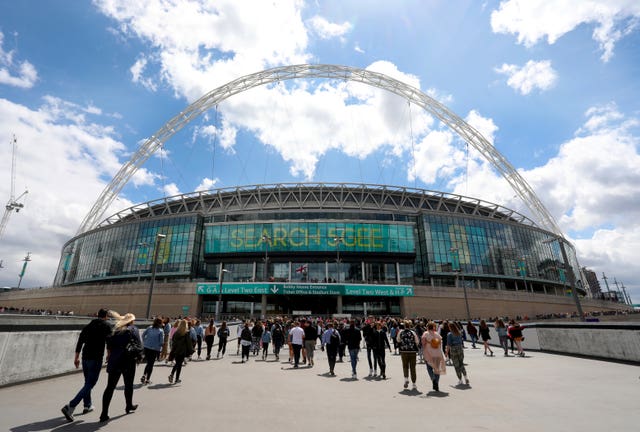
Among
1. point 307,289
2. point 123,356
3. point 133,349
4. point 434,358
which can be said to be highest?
point 307,289

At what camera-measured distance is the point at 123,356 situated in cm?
591

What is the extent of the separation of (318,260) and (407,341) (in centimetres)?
5014

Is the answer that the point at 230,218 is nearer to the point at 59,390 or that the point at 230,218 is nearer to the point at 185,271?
the point at 185,271

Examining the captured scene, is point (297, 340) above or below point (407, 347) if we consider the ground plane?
below

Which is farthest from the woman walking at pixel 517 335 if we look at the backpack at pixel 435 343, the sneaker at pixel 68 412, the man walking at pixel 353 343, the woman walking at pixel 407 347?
the sneaker at pixel 68 412

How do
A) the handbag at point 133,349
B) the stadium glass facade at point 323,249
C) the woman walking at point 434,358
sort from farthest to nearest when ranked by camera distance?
the stadium glass facade at point 323,249
the woman walking at point 434,358
the handbag at point 133,349

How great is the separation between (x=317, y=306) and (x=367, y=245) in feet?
48.5

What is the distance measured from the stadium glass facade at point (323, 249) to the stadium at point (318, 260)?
0.21m

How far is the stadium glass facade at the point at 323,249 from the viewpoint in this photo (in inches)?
2264

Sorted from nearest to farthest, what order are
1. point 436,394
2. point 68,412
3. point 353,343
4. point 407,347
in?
point 68,412
point 436,394
point 407,347
point 353,343

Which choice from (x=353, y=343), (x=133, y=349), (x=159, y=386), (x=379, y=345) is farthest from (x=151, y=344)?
(x=379, y=345)

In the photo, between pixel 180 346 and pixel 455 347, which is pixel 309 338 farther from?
pixel 455 347

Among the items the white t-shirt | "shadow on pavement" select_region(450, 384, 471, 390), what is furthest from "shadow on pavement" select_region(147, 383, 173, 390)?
"shadow on pavement" select_region(450, 384, 471, 390)

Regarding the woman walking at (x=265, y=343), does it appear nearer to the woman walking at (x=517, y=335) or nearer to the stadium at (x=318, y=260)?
the woman walking at (x=517, y=335)
